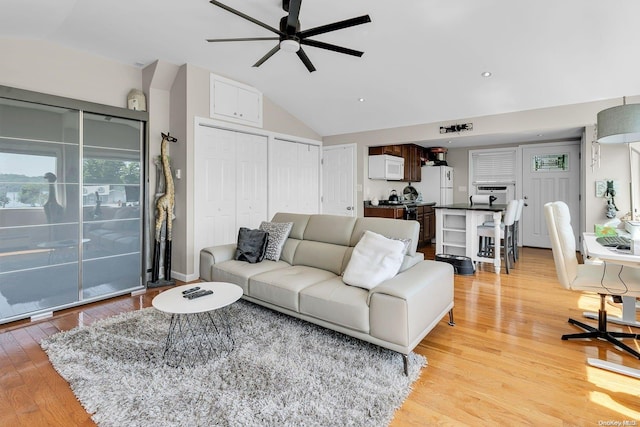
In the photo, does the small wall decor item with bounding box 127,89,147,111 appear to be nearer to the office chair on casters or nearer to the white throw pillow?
the white throw pillow

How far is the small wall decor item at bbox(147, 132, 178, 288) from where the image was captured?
4.04m

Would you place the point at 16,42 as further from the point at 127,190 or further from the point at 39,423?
the point at 39,423

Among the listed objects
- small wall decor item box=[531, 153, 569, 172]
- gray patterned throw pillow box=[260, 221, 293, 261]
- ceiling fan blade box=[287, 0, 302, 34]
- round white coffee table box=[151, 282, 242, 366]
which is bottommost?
round white coffee table box=[151, 282, 242, 366]

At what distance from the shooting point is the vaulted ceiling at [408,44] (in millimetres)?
2869

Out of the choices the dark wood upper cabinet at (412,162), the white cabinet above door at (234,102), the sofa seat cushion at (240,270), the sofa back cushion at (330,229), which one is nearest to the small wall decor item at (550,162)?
the dark wood upper cabinet at (412,162)

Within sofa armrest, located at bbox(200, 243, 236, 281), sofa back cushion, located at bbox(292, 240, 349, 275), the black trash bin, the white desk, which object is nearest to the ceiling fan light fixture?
sofa back cushion, located at bbox(292, 240, 349, 275)

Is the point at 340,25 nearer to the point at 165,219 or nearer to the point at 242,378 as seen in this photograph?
the point at 242,378

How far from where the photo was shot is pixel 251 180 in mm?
4949

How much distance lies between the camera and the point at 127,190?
146 inches

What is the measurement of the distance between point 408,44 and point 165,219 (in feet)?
11.8

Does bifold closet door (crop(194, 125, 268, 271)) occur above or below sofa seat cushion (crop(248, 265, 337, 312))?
above

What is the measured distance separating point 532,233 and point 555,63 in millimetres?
4219

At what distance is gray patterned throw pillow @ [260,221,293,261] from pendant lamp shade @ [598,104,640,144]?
113 inches

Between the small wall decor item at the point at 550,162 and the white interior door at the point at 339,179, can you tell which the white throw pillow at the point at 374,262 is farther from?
the small wall decor item at the point at 550,162
